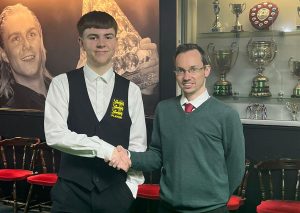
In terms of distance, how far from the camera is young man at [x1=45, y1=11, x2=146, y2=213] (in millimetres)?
1882

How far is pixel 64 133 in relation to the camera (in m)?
1.89

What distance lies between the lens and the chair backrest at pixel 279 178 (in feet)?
10.7

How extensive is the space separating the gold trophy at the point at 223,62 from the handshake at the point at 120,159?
2.11 metres

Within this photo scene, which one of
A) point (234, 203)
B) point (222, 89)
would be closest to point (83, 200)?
point (234, 203)

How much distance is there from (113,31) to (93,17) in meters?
0.11

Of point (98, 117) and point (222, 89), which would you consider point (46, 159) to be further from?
point (98, 117)

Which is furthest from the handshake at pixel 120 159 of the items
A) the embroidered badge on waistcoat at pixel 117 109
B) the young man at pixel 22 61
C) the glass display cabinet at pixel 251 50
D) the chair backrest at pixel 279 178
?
the young man at pixel 22 61

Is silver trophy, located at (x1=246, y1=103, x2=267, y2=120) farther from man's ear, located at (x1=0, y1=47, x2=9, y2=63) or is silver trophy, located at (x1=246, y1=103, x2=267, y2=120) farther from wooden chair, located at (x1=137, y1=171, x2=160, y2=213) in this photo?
man's ear, located at (x1=0, y1=47, x2=9, y2=63)

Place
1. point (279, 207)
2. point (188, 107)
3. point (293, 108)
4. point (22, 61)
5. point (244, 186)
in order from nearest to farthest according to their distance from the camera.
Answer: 1. point (188, 107)
2. point (279, 207)
3. point (244, 186)
4. point (293, 108)
5. point (22, 61)

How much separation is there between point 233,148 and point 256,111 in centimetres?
198

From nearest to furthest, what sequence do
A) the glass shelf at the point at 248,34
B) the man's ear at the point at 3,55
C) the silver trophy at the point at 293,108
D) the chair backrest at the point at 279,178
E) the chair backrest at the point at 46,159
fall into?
the chair backrest at the point at 279,178
the silver trophy at the point at 293,108
the glass shelf at the point at 248,34
the chair backrest at the point at 46,159
the man's ear at the point at 3,55

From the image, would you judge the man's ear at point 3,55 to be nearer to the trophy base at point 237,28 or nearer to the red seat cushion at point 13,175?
the red seat cushion at point 13,175

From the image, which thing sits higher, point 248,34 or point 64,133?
point 248,34

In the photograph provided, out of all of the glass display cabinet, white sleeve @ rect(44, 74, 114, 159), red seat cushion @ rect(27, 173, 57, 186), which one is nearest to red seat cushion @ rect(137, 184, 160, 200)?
red seat cushion @ rect(27, 173, 57, 186)
